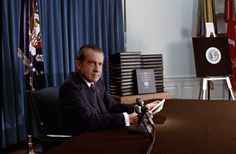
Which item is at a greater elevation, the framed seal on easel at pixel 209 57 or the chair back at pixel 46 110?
the framed seal on easel at pixel 209 57

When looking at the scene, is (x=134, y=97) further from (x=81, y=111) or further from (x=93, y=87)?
(x=81, y=111)

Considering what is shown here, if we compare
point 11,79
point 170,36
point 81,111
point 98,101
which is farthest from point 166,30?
point 81,111

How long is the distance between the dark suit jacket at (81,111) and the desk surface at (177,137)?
0.08 m

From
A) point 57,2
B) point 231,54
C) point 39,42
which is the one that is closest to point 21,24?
point 39,42

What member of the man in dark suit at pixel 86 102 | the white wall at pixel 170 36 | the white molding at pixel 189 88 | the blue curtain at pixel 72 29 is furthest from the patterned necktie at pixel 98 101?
the white molding at pixel 189 88

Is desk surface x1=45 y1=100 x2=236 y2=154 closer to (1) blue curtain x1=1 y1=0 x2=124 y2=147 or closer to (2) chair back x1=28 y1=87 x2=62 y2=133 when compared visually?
(2) chair back x1=28 y1=87 x2=62 y2=133

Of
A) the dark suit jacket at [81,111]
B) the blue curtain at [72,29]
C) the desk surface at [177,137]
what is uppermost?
the blue curtain at [72,29]

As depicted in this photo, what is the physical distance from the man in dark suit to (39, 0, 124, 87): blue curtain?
1187 mm

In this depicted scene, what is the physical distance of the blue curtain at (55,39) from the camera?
2.74 m

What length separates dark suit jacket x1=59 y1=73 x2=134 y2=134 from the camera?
1625 millimetres

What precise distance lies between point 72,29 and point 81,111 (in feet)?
5.81

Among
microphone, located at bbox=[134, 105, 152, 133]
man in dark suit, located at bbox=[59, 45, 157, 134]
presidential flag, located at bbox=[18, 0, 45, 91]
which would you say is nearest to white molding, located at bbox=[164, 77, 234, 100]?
presidential flag, located at bbox=[18, 0, 45, 91]

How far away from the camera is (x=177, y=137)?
4.51 ft

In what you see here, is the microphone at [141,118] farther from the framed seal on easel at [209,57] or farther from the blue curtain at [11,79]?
the framed seal on easel at [209,57]
